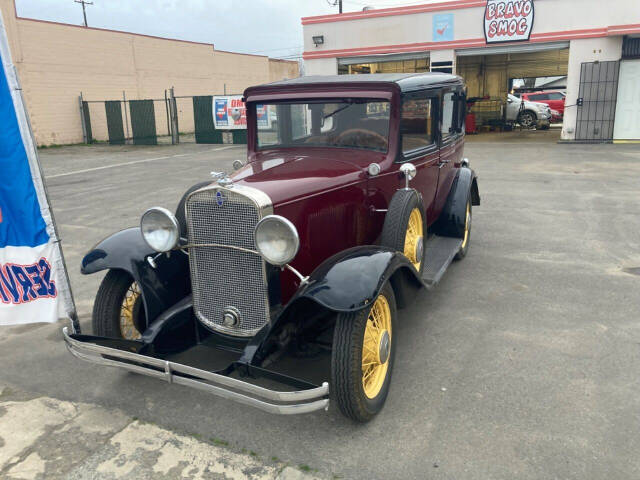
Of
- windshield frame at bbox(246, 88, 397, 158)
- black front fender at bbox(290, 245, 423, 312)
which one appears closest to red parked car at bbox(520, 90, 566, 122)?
windshield frame at bbox(246, 88, 397, 158)

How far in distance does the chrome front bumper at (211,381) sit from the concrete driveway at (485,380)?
337 mm

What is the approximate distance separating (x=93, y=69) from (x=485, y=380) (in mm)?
23363

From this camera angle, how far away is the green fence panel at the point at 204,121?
64.2 feet

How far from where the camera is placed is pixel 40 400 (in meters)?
3.19

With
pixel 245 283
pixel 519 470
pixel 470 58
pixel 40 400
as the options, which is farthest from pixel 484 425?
pixel 470 58

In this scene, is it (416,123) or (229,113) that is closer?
(416,123)

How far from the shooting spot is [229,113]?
1920cm

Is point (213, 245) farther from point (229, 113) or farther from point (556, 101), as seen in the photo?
point (556, 101)

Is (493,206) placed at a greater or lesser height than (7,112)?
lesser

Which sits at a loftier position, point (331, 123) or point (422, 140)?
point (331, 123)

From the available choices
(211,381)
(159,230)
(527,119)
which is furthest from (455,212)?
(527,119)

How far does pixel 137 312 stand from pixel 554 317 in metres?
3.19

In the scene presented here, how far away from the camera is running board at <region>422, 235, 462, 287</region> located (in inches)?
160

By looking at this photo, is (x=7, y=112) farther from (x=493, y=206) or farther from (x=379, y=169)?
(x=493, y=206)
